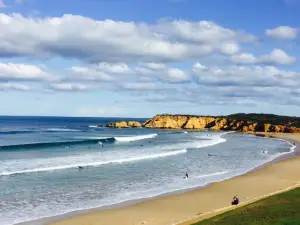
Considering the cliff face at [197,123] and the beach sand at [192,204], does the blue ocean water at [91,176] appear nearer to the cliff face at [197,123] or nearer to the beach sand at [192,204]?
the beach sand at [192,204]

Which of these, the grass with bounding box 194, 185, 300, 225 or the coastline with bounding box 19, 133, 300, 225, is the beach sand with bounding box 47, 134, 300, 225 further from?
the grass with bounding box 194, 185, 300, 225

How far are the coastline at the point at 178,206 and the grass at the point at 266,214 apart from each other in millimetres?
1354

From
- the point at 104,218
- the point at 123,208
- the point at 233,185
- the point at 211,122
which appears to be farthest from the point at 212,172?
the point at 211,122

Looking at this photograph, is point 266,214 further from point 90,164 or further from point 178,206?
point 90,164

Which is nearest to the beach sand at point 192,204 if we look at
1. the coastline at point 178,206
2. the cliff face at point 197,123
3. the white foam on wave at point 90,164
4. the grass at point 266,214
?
the coastline at point 178,206

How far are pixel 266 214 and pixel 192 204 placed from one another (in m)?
6.86

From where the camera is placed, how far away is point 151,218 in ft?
69.9

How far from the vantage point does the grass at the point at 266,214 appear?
1714 centimetres

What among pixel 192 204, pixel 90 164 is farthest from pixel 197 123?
pixel 192 204

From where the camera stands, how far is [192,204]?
24594 mm

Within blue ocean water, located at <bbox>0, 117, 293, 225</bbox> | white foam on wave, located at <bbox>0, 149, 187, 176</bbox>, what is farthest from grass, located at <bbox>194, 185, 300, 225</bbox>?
white foam on wave, located at <bbox>0, 149, 187, 176</bbox>

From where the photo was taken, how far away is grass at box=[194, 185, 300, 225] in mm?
17139

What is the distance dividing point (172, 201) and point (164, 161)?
20204 millimetres

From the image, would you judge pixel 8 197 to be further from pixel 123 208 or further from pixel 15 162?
pixel 15 162
